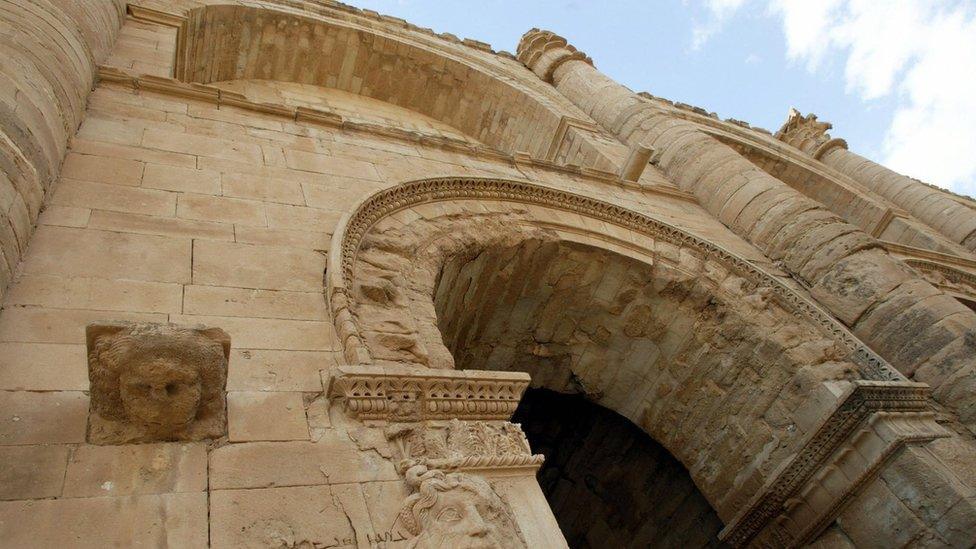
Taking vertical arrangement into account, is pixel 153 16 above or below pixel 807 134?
below

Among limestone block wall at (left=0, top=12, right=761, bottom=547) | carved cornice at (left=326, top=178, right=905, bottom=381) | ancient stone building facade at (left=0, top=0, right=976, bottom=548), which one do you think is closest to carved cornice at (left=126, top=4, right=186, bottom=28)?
ancient stone building facade at (left=0, top=0, right=976, bottom=548)

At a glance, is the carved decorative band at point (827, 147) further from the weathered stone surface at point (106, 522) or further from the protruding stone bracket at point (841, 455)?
the weathered stone surface at point (106, 522)

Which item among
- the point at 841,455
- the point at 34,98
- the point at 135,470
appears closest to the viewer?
the point at 135,470

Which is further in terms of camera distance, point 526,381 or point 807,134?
point 807,134

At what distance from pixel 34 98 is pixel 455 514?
350 cm

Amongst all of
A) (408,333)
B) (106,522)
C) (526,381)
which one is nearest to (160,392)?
(106,522)

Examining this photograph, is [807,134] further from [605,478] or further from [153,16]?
[153,16]

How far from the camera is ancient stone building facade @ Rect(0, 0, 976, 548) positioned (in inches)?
96.7

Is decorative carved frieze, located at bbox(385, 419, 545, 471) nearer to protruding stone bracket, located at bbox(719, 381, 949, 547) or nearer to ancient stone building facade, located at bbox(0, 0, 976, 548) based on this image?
ancient stone building facade, located at bbox(0, 0, 976, 548)

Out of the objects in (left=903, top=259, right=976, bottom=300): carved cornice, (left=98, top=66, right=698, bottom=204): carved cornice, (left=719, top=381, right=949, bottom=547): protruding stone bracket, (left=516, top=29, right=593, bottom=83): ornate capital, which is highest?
(left=516, top=29, right=593, bottom=83): ornate capital

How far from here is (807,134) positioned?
→ 18234 millimetres

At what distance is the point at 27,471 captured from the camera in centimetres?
223

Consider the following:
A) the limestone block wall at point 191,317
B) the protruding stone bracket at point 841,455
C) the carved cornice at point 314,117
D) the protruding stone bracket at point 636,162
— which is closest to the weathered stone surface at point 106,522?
the limestone block wall at point 191,317

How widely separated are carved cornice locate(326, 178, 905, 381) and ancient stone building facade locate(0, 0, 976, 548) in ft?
0.11
